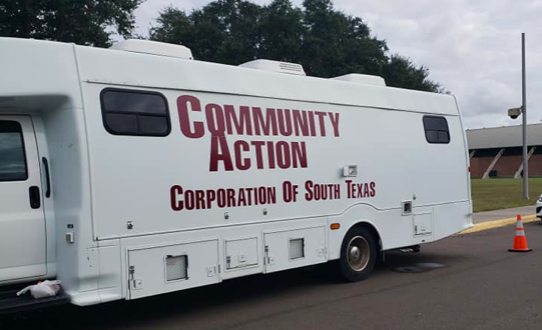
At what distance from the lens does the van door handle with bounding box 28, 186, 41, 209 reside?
19.5 ft

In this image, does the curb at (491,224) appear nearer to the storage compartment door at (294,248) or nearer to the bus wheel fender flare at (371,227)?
the bus wheel fender flare at (371,227)

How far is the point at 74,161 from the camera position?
589 centimetres

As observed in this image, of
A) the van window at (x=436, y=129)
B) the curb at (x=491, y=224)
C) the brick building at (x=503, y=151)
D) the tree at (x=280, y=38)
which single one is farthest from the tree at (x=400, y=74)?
the brick building at (x=503, y=151)

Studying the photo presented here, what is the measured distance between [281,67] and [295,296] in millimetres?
3254

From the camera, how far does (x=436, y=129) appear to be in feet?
33.2

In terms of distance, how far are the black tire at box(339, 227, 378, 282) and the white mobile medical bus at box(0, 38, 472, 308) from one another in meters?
0.02

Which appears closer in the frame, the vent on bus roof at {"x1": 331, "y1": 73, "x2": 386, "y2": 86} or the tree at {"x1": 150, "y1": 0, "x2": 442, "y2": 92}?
the vent on bus roof at {"x1": 331, "y1": 73, "x2": 386, "y2": 86}

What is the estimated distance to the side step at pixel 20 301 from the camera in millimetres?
5359

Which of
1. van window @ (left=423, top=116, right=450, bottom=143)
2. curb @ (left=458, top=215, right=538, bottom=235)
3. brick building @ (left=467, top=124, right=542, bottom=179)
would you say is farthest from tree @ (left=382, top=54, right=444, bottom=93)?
brick building @ (left=467, top=124, right=542, bottom=179)

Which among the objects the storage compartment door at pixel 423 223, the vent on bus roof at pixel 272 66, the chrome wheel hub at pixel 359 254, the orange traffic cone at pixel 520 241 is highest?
the vent on bus roof at pixel 272 66

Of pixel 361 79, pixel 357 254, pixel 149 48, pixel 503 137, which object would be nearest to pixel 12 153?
pixel 149 48

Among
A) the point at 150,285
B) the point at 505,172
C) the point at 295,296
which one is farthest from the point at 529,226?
the point at 505,172

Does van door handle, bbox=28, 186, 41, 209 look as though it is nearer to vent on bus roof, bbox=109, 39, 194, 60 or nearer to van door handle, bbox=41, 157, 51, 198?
van door handle, bbox=41, 157, 51, 198

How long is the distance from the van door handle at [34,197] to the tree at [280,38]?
20291 mm
